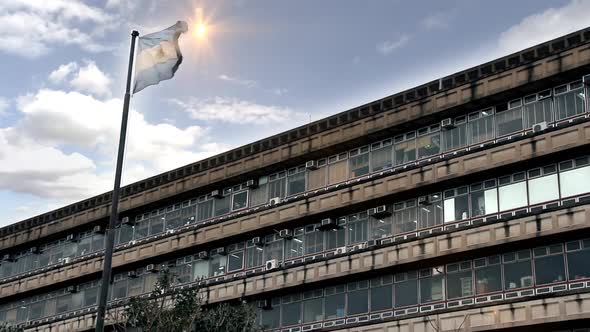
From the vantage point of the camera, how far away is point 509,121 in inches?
1506

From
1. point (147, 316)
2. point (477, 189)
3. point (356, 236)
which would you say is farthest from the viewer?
point (356, 236)

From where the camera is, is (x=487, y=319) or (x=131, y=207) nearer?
(x=487, y=319)

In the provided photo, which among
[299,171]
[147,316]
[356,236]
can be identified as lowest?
[147,316]

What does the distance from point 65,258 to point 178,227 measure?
10878 millimetres

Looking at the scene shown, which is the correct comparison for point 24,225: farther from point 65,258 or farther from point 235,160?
point 235,160

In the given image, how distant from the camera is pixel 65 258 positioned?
58188mm

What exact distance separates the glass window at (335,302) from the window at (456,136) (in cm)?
825

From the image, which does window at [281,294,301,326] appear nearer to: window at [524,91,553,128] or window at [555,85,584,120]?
window at [524,91,553,128]

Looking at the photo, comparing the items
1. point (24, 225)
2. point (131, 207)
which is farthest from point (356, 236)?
point (24, 225)

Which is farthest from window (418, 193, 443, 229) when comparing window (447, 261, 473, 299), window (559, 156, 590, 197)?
window (559, 156, 590, 197)

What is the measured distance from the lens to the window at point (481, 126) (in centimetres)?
3881

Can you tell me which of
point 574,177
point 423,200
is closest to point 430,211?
point 423,200

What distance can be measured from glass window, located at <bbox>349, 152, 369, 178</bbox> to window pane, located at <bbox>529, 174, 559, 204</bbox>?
358 inches

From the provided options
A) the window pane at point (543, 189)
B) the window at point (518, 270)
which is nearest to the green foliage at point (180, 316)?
the window at point (518, 270)
